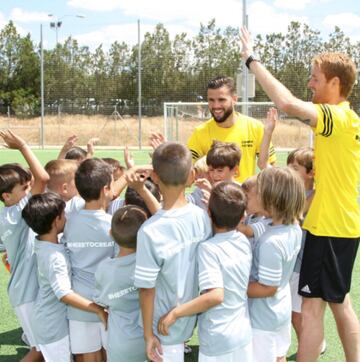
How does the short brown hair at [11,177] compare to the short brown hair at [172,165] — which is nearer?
the short brown hair at [172,165]

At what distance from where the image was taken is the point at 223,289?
266 centimetres

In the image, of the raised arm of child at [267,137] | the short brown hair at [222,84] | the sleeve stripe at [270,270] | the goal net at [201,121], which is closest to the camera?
the sleeve stripe at [270,270]

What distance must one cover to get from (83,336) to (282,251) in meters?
1.32

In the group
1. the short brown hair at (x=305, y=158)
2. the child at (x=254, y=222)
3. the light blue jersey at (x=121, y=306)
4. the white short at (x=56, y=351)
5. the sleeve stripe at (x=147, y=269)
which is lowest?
the white short at (x=56, y=351)

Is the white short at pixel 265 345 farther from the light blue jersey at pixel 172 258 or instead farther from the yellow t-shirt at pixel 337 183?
the yellow t-shirt at pixel 337 183

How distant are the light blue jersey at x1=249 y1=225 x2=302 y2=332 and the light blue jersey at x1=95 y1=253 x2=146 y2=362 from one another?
0.65 meters

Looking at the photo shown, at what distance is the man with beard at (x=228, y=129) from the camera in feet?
14.5

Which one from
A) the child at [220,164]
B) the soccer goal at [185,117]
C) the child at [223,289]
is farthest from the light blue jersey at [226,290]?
the soccer goal at [185,117]

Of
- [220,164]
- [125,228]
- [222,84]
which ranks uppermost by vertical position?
[222,84]

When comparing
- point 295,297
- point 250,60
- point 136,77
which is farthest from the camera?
point 136,77

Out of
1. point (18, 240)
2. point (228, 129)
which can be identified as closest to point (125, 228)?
point (18, 240)

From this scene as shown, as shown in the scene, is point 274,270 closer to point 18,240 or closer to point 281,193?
point 281,193

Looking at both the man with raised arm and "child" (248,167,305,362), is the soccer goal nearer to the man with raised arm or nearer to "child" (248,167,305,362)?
the man with raised arm

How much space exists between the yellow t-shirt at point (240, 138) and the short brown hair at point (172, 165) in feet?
6.05
